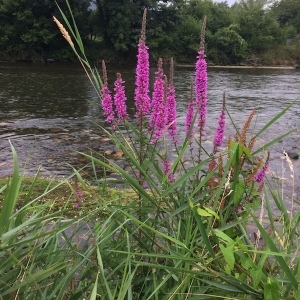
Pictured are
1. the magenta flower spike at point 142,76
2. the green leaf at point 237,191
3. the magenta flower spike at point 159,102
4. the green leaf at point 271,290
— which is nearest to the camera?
the green leaf at point 271,290

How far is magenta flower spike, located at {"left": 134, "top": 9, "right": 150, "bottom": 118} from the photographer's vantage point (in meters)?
2.44

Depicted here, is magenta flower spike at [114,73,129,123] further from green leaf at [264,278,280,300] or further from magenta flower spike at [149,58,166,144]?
green leaf at [264,278,280,300]

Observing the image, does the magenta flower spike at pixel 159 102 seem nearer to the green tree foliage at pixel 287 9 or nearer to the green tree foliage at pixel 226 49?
the green tree foliage at pixel 226 49

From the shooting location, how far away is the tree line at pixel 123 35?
37375mm

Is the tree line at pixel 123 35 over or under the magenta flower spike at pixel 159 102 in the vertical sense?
under

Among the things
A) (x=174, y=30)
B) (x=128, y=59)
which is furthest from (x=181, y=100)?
(x=174, y=30)

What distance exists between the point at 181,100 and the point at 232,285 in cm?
1420

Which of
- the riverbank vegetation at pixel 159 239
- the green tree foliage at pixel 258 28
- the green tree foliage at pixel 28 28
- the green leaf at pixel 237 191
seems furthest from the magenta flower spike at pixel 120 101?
the green tree foliage at pixel 258 28

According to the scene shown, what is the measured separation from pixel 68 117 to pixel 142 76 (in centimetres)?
1046

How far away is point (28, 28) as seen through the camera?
3806 centimetres

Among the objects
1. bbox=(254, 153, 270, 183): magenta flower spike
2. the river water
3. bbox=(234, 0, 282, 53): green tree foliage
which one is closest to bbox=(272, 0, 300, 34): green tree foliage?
bbox=(234, 0, 282, 53): green tree foliage

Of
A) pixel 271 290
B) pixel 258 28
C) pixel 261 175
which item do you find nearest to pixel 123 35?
pixel 258 28

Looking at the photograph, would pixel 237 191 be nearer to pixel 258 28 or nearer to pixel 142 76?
pixel 142 76

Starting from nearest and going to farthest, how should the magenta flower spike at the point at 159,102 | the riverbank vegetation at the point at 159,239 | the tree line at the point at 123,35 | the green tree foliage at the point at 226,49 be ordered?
1. the riverbank vegetation at the point at 159,239
2. the magenta flower spike at the point at 159,102
3. the tree line at the point at 123,35
4. the green tree foliage at the point at 226,49
